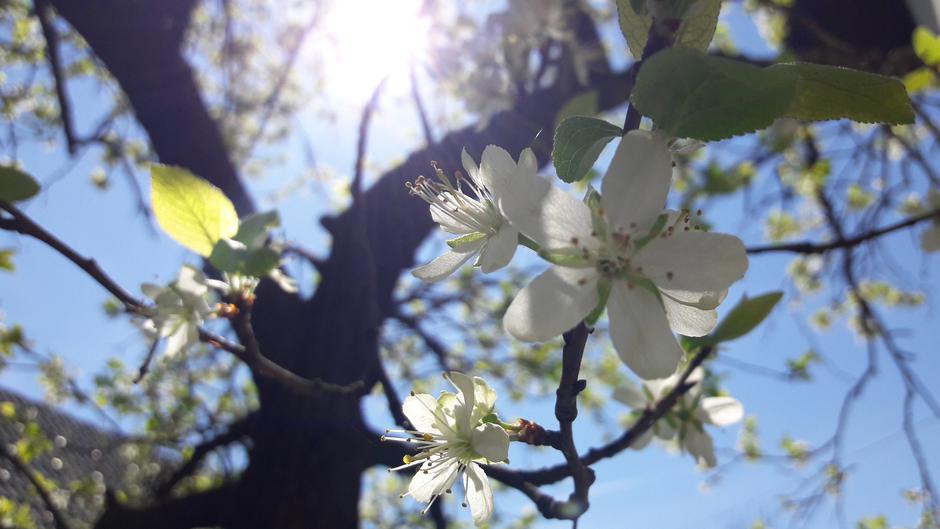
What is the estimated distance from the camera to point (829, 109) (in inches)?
17.3

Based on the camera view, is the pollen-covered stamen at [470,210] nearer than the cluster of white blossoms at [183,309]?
Yes

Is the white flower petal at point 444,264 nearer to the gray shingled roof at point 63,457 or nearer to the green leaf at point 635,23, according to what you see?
the green leaf at point 635,23

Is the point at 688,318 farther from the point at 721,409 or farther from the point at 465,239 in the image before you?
the point at 721,409

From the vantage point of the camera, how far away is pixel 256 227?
2.73 ft

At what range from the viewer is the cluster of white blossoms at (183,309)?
930 millimetres

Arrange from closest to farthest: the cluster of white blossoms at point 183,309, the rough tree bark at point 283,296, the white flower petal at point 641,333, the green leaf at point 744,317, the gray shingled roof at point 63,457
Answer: the white flower petal at point 641,333
the green leaf at point 744,317
the cluster of white blossoms at point 183,309
the rough tree bark at point 283,296
the gray shingled roof at point 63,457

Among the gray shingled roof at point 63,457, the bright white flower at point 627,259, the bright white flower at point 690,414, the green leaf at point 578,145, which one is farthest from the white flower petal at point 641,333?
the gray shingled roof at point 63,457

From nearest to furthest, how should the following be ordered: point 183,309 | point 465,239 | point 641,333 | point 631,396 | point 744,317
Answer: point 641,333 < point 465,239 < point 744,317 < point 183,309 < point 631,396

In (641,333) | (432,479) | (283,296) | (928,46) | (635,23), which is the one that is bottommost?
(432,479)

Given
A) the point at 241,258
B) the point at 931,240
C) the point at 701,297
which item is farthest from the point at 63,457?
the point at 701,297

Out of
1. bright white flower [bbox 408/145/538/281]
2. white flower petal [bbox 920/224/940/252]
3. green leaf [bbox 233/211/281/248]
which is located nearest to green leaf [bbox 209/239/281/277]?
green leaf [bbox 233/211/281/248]

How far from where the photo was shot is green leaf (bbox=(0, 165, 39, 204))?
0.64 m

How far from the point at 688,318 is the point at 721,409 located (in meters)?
0.58

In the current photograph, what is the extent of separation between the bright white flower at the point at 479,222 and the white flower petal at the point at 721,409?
1.94 ft
